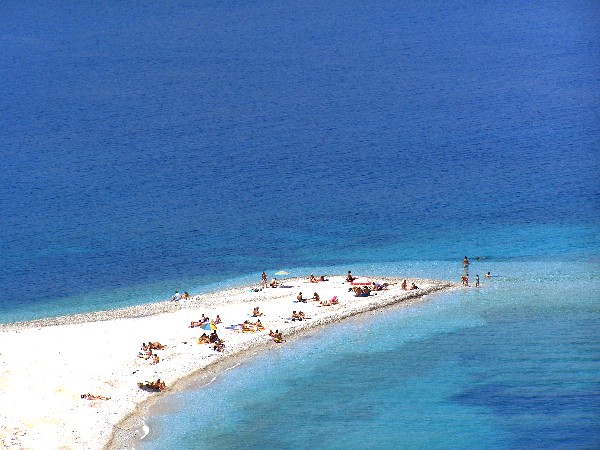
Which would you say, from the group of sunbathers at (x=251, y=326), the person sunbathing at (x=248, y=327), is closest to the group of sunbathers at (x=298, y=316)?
the group of sunbathers at (x=251, y=326)

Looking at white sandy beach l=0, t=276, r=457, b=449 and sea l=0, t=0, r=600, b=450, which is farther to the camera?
sea l=0, t=0, r=600, b=450

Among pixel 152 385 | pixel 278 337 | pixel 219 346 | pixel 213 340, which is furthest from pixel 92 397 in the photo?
pixel 278 337

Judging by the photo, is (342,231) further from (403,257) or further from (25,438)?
(25,438)

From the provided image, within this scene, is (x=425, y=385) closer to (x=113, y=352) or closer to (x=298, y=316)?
(x=298, y=316)

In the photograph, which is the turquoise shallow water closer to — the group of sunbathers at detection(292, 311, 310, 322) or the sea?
the sea

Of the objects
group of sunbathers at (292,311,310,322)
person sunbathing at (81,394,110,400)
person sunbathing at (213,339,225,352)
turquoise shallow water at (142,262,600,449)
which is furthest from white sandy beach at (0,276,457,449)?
turquoise shallow water at (142,262,600,449)

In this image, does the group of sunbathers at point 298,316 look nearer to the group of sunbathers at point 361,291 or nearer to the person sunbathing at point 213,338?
the group of sunbathers at point 361,291

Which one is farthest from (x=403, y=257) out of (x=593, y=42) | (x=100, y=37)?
(x=100, y=37)
